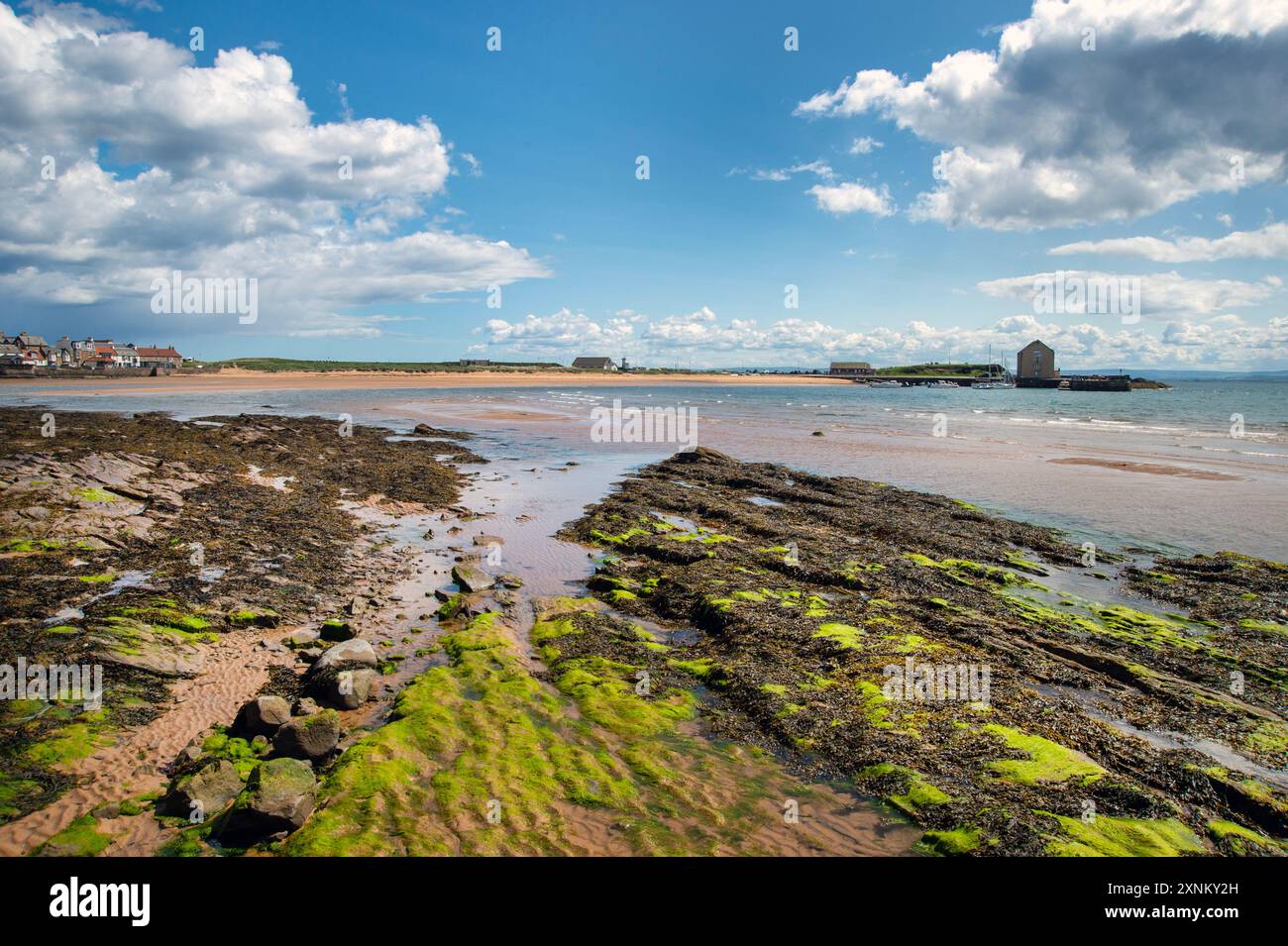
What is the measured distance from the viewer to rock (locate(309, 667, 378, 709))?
24.2 feet

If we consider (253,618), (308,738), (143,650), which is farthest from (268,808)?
(253,618)

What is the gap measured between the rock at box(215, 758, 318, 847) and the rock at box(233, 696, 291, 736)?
1036mm

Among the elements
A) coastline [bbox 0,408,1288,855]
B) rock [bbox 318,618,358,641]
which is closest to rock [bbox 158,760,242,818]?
coastline [bbox 0,408,1288,855]

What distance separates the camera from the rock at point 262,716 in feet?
21.5

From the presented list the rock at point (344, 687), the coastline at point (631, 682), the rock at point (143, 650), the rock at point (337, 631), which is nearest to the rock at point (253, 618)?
the coastline at point (631, 682)

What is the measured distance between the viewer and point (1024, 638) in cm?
995

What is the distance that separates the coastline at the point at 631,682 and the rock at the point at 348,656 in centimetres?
10

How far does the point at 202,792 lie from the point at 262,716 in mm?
1203

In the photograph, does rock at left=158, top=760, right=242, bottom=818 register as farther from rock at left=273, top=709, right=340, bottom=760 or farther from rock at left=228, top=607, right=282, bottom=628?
rock at left=228, top=607, right=282, bottom=628

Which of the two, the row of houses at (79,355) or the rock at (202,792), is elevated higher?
the row of houses at (79,355)

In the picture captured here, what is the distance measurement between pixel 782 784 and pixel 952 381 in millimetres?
202095

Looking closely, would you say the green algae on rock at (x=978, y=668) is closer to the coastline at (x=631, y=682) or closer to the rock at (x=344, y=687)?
the coastline at (x=631, y=682)
